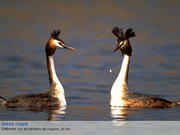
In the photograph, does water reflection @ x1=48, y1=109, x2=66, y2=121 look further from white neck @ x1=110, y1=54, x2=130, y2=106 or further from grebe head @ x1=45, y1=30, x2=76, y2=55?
grebe head @ x1=45, y1=30, x2=76, y2=55

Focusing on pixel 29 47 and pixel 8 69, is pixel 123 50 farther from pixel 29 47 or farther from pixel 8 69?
pixel 29 47

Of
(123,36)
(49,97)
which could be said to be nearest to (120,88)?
(123,36)

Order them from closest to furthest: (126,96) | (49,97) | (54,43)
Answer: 1. (49,97)
2. (126,96)
3. (54,43)

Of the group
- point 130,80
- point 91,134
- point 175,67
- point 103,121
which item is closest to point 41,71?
point 130,80

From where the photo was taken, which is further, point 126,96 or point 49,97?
point 126,96

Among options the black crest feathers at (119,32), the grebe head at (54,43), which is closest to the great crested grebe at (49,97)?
the grebe head at (54,43)

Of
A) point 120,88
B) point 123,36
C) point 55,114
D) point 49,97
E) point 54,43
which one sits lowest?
point 55,114

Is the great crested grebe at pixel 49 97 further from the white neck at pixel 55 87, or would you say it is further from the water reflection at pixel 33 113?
the water reflection at pixel 33 113

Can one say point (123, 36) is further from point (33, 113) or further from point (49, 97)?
point (33, 113)

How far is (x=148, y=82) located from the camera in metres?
14.6

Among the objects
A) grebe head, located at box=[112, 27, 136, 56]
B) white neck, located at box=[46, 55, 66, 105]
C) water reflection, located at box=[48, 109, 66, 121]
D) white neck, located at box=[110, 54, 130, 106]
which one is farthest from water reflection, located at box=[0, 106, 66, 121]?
grebe head, located at box=[112, 27, 136, 56]

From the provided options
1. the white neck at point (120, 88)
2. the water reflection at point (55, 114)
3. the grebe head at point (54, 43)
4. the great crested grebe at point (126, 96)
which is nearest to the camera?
the water reflection at point (55, 114)

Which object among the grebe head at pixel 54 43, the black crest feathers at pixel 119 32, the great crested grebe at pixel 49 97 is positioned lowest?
the great crested grebe at pixel 49 97

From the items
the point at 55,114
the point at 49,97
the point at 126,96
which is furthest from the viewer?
the point at 126,96
